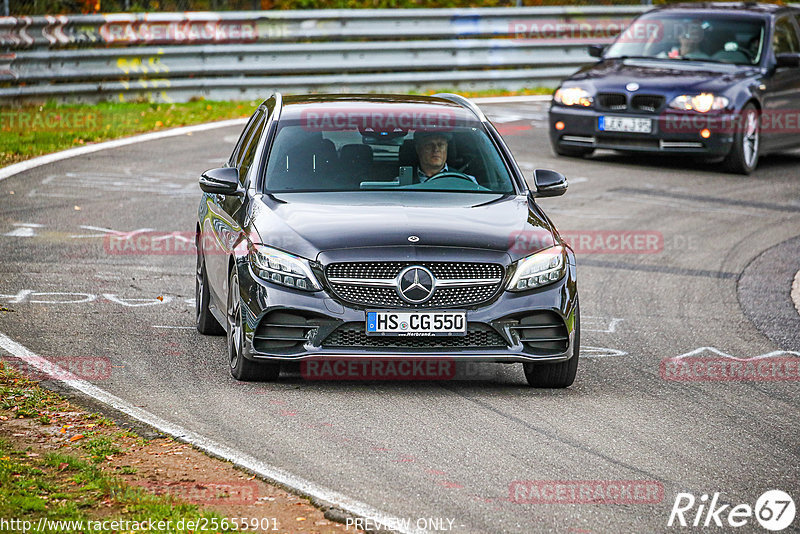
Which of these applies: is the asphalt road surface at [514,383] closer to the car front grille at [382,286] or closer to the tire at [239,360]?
the tire at [239,360]

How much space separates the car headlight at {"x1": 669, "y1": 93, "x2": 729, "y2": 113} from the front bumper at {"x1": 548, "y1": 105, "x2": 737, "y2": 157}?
73 millimetres

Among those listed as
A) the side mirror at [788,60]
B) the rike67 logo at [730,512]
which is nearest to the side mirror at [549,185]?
the rike67 logo at [730,512]

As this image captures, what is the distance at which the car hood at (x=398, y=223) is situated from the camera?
Answer: 24.3ft

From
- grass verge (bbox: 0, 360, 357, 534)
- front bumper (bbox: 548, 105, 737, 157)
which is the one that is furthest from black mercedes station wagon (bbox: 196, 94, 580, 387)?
front bumper (bbox: 548, 105, 737, 157)

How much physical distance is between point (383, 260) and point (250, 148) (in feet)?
6.47

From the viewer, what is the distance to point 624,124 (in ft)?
55.3

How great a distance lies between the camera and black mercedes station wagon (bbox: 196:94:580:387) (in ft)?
24.0

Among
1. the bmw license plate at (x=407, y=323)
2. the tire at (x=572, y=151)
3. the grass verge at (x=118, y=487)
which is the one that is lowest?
A: the tire at (x=572, y=151)

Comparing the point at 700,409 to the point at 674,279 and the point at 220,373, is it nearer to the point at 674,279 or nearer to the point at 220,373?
the point at 220,373

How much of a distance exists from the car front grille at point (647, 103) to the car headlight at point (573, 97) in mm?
600

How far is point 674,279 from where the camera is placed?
1157 centimetres

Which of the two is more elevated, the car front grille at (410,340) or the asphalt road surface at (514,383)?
the car front grille at (410,340)

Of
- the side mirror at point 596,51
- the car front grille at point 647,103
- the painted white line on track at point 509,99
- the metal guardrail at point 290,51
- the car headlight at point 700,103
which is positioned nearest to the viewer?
the car headlight at point 700,103

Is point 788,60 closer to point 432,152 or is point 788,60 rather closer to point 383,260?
point 432,152
